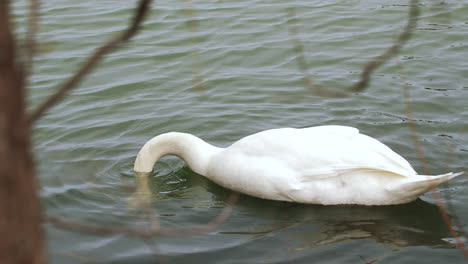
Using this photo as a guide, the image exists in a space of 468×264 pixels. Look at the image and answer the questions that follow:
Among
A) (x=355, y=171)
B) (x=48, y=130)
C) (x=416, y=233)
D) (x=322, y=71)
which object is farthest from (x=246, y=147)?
(x=322, y=71)

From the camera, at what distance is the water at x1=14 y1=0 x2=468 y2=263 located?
4559mm

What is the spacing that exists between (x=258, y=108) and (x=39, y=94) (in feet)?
7.80

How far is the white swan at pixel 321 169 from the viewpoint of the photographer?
15.7ft

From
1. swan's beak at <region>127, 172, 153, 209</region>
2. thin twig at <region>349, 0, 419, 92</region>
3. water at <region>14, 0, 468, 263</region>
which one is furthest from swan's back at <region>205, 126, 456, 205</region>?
thin twig at <region>349, 0, 419, 92</region>

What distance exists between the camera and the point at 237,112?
22.6 ft

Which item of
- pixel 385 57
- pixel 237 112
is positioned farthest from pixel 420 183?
pixel 385 57

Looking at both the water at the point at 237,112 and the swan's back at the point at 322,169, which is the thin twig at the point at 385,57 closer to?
the water at the point at 237,112

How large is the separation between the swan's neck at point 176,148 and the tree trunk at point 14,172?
3.98 meters

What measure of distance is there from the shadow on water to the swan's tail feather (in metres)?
0.23

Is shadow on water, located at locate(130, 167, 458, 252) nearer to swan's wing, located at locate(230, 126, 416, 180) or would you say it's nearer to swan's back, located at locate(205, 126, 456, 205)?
swan's back, located at locate(205, 126, 456, 205)

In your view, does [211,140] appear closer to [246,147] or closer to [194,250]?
[246,147]

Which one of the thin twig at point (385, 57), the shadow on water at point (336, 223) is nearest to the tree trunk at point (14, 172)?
the thin twig at point (385, 57)

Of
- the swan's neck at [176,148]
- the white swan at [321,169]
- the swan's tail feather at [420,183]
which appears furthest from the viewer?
the swan's neck at [176,148]

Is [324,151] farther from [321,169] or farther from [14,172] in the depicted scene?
[14,172]
